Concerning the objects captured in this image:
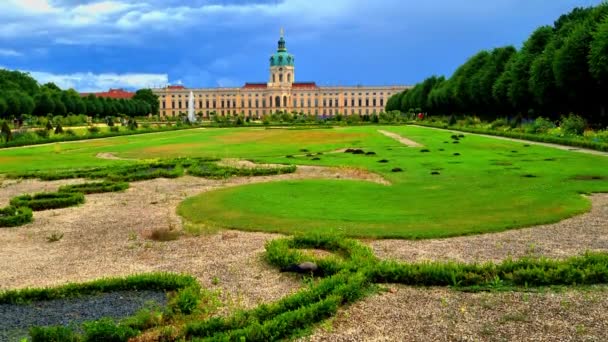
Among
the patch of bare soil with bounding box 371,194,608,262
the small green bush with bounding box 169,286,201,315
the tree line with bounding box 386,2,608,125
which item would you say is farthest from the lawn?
the tree line with bounding box 386,2,608,125

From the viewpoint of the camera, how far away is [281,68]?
157375 millimetres

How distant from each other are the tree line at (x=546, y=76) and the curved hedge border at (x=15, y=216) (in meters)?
28.2

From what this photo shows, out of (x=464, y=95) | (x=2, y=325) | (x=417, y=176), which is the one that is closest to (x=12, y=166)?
(x=417, y=176)

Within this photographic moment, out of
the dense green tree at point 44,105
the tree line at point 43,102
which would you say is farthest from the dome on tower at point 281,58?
the dense green tree at point 44,105

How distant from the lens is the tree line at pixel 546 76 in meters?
32.7

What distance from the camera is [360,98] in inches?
6220

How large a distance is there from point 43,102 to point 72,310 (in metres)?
74.0

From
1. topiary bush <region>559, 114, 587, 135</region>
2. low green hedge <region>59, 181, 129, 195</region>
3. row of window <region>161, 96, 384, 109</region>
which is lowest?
low green hedge <region>59, 181, 129, 195</region>

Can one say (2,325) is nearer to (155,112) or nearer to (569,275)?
(569,275)

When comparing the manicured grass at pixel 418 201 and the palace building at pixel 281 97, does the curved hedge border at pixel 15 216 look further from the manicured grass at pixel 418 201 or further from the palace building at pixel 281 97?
the palace building at pixel 281 97

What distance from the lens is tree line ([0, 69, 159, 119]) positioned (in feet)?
207

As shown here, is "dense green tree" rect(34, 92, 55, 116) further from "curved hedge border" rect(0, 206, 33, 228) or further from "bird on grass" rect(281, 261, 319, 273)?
"bird on grass" rect(281, 261, 319, 273)

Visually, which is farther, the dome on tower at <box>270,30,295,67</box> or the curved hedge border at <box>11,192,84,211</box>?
the dome on tower at <box>270,30,295,67</box>

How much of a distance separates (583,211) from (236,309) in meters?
7.31
